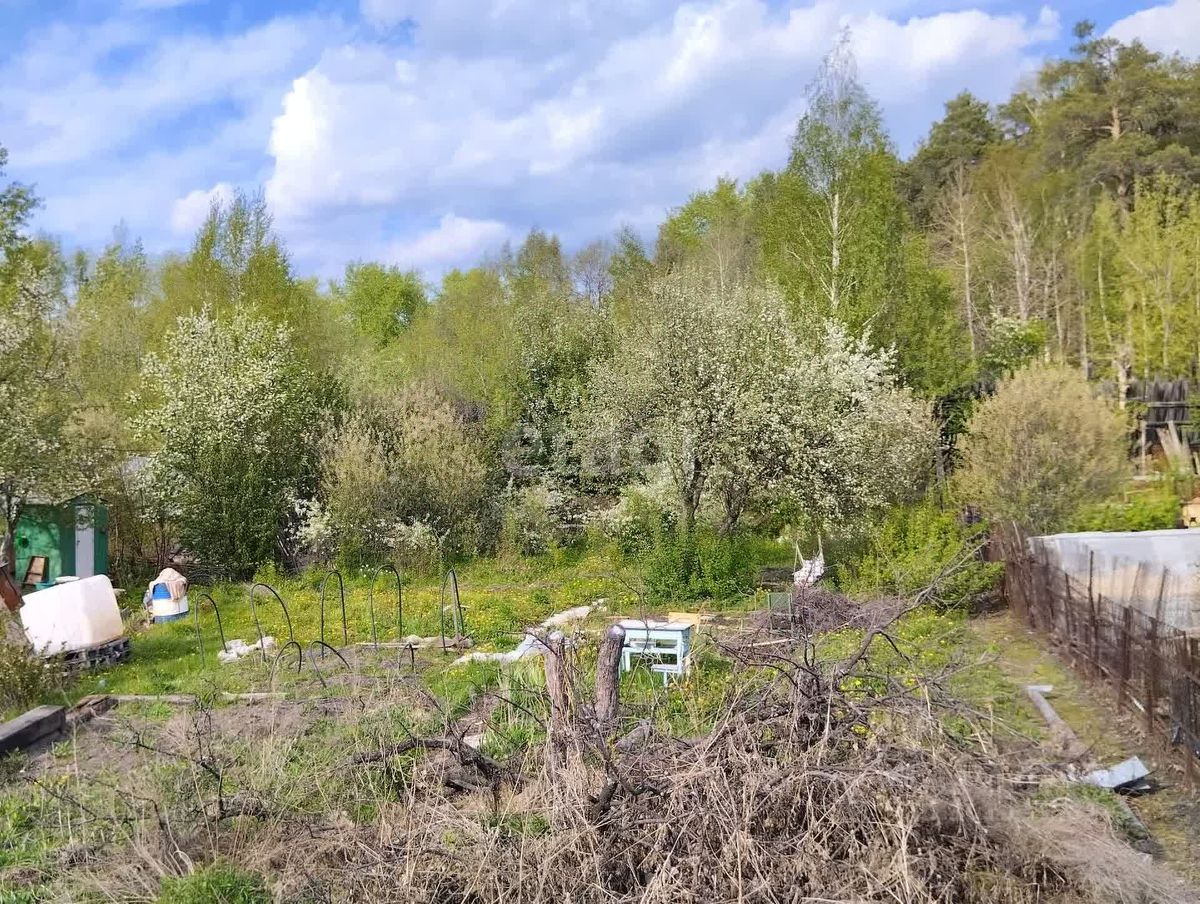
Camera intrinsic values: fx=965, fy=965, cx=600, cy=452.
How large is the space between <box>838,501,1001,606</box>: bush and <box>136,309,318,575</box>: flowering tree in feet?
35.7

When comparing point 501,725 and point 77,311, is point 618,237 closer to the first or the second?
point 77,311

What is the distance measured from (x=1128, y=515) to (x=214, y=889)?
1388 centimetres

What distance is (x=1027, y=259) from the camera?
3219 cm

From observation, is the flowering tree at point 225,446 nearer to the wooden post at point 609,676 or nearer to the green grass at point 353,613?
the green grass at point 353,613

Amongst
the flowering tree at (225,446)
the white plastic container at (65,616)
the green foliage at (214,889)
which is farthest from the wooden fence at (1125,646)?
the flowering tree at (225,446)

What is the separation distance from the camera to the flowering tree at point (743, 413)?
14672 mm

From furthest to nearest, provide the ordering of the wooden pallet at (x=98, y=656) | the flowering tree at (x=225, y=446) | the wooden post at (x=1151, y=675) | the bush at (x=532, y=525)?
the bush at (x=532, y=525), the flowering tree at (x=225, y=446), the wooden pallet at (x=98, y=656), the wooden post at (x=1151, y=675)

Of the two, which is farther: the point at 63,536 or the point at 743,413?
the point at 63,536

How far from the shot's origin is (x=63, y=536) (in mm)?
17062

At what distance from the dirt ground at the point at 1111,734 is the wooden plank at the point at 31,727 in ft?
26.6

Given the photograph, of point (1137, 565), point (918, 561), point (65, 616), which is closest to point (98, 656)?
point (65, 616)

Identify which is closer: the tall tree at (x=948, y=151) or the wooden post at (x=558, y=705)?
the wooden post at (x=558, y=705)

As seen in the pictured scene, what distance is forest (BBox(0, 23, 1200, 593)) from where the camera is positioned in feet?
49.7

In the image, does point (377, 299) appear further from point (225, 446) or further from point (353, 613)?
point (353, 613)
